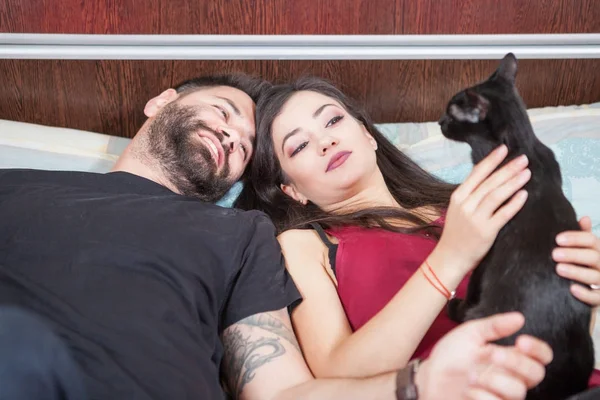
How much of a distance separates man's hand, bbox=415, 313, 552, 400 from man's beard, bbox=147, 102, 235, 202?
27.7 inches

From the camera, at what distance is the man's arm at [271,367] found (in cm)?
101

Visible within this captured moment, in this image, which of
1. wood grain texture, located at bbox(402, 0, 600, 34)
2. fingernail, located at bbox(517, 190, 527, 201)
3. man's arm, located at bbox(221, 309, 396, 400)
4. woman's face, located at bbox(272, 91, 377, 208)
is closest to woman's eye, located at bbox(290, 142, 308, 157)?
woman's face, located at bbox(272, 91, 377, 208)

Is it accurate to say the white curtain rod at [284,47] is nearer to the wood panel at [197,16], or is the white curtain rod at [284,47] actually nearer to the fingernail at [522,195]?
the wood panel at [197,16]

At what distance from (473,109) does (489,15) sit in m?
1.19

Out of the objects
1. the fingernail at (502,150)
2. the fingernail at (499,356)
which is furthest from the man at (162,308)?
the fingernail at (502,150)

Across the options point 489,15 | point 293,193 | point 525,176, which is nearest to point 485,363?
point 525,176

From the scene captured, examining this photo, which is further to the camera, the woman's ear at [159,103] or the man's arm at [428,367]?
the woman's ear at [159,103]

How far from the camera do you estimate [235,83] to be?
65.7 inches

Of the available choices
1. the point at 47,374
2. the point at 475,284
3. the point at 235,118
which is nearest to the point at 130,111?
the point at 235,118

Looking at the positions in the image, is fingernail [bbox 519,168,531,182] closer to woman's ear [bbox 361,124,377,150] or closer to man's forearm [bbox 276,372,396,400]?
man's forearm [bbox 276,372,396,400]

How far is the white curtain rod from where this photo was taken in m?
1.55

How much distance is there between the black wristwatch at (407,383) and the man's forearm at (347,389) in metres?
0.01

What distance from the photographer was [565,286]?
825 millimetres

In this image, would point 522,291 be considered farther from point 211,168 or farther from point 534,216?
point 211,168
